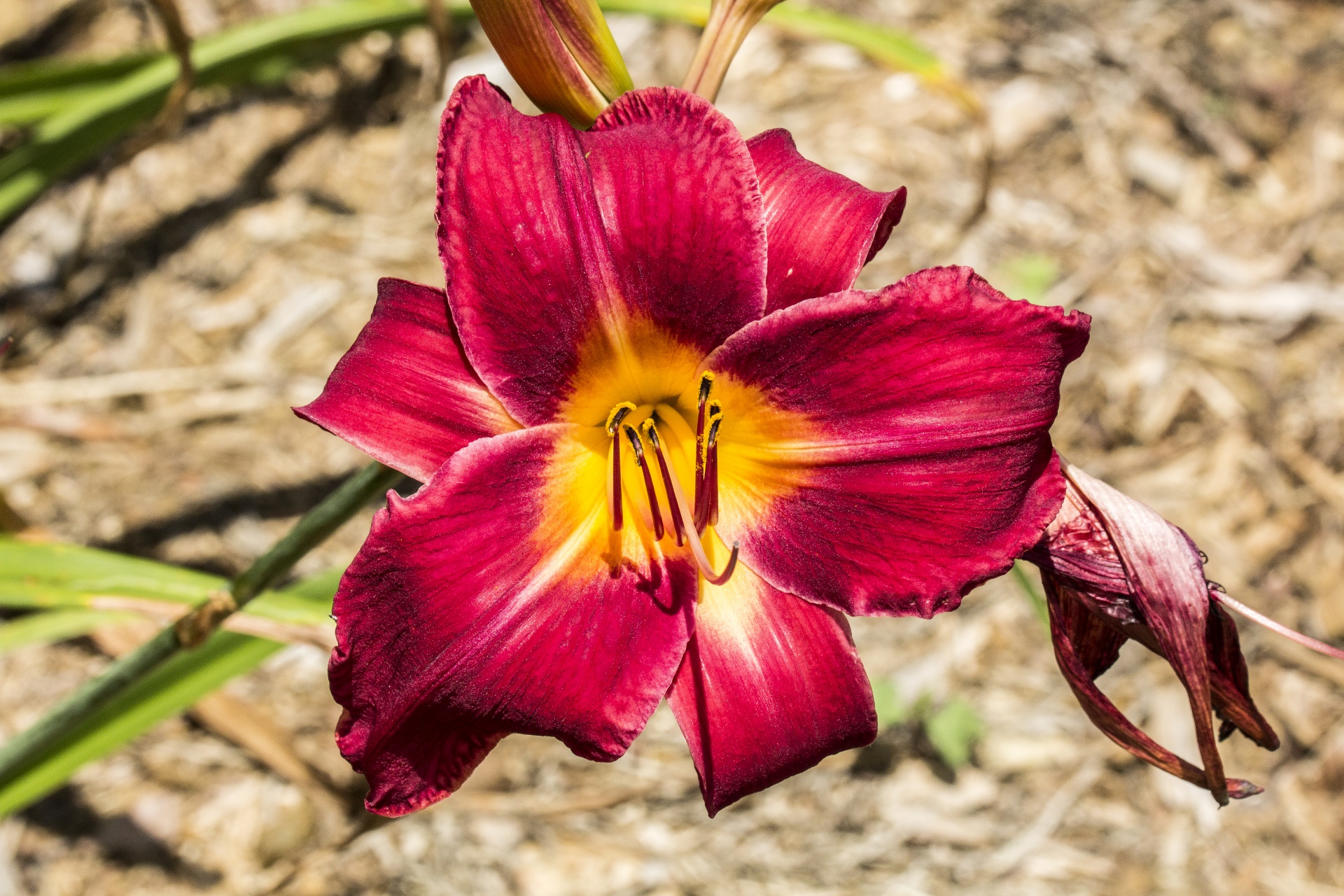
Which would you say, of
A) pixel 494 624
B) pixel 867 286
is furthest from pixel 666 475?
pixel 867 286

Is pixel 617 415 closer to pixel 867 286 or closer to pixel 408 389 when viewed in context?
pixel 408 389

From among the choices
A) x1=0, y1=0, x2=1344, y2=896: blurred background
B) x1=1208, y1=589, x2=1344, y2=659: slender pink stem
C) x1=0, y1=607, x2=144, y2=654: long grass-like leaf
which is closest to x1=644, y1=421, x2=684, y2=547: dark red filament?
x1=1208, y1=589, x2=1344, y2=659: slender pink stem

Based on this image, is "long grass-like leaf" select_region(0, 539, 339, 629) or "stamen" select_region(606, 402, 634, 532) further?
"long grass-like leaf" select_region(0, 539, 339, 629)

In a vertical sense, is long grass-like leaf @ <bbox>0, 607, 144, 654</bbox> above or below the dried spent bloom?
below

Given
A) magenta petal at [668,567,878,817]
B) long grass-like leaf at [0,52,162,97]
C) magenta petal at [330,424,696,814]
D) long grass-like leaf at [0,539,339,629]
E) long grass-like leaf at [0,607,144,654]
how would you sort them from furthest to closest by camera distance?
long grass-like leaf at [0,52,162,97], long grass-like leaf at [0,607,144,654], long grass-like leaf at [0,539,339,629], magenta petal at [668,567,878,817], magenta petal at [330,424,696,814]

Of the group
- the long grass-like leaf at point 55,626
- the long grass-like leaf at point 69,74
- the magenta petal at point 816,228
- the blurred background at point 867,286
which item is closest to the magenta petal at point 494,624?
the magenta petal at point 816,228

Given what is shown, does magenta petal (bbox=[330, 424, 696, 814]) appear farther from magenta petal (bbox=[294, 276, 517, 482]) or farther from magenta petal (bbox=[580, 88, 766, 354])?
magenta petal (bbox=[580, 88, 766, 354])

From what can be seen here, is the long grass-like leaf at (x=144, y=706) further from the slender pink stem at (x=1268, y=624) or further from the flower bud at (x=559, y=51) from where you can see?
the slender pink stem at (x=1268, y=624)

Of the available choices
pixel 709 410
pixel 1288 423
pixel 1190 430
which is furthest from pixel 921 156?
pixel 709 410
